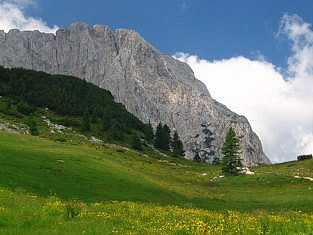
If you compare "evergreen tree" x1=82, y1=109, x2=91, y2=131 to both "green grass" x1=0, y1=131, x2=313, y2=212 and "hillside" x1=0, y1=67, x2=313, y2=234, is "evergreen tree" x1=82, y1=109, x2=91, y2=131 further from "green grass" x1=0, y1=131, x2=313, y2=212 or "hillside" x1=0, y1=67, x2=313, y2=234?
"green grass" x1=0, y1=131, x2=313, y2=212

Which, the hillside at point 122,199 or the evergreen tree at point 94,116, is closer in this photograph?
the hillside at point 122,199

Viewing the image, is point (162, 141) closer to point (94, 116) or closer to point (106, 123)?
point (106, 123)

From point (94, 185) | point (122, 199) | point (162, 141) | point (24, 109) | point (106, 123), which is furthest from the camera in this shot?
point (162, 141)

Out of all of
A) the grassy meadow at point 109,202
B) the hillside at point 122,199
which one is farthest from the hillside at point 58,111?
the grassy meadow at point 109,202

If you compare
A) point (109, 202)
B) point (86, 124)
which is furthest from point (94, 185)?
point (86, 124)

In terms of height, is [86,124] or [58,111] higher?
[58,111]

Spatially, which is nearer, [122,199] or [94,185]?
[122,199]

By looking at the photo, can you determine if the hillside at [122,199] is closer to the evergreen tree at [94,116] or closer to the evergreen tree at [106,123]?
the evergreen tree at [106,123]

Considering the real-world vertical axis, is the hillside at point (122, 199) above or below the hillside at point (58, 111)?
below

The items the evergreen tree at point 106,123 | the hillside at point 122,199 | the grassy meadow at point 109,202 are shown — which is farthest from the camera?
the evergreen tree at point 106,123

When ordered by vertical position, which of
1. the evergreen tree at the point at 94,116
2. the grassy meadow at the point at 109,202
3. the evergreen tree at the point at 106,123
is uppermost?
the evergreen tree at the point at 94,116

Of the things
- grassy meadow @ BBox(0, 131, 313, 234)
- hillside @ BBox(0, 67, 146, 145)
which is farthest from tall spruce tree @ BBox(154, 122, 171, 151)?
grassy meadow @ BBox(0, 131, 313, 234)

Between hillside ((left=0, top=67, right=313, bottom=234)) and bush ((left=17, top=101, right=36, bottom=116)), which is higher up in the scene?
bush ((left=17, top=101, right=36, bottom=116))

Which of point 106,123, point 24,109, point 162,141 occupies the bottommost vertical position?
point 162,141
